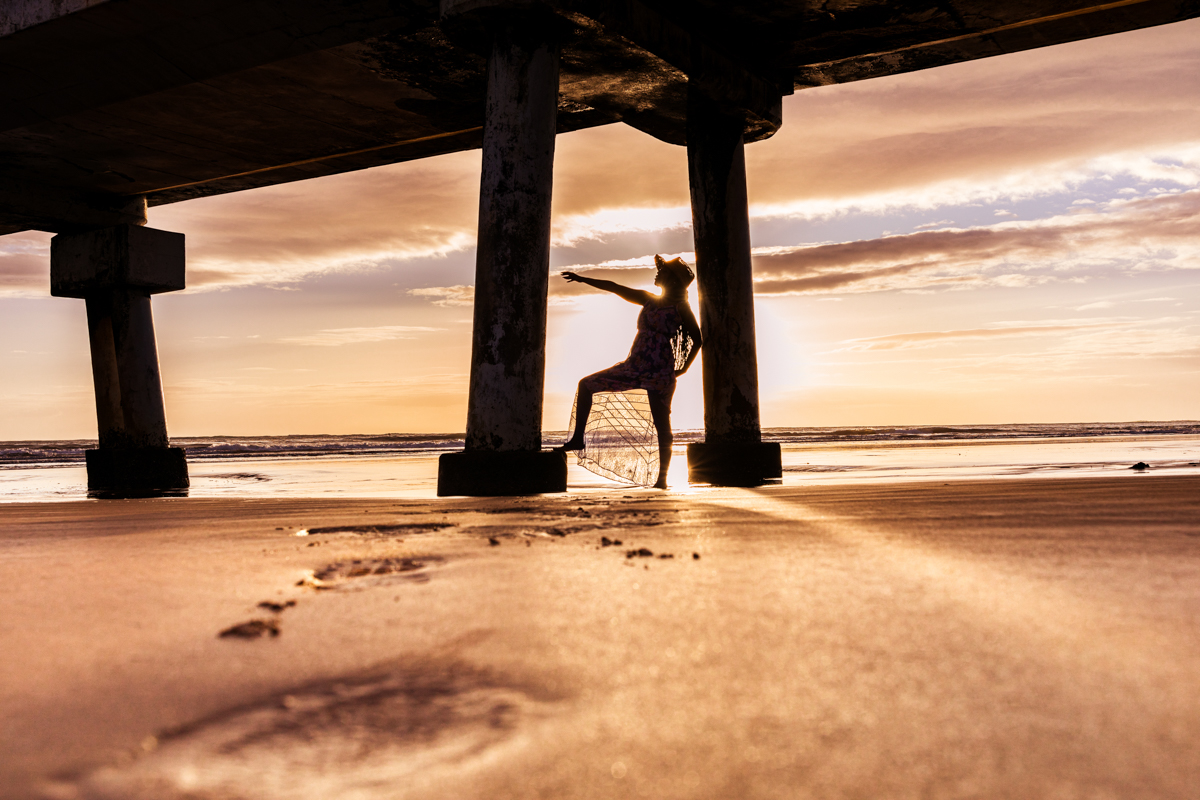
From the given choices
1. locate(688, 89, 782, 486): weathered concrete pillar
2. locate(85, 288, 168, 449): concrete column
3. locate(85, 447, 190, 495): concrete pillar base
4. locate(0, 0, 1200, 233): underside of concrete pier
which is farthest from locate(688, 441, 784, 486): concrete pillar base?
locate(85, 288, 168, 449): concrete column

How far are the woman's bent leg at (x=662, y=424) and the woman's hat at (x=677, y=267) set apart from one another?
998mm

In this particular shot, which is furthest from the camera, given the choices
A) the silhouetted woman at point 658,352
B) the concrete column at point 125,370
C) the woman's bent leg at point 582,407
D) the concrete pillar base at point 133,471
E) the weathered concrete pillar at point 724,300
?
the concrete column at point 125,370

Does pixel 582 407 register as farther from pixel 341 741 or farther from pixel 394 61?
pixel 341 741

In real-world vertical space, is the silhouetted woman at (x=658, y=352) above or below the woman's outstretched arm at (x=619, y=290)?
below

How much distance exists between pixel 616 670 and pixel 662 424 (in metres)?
5.57

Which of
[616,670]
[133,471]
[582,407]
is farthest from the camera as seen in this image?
[133,471]

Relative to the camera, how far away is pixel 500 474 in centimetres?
581

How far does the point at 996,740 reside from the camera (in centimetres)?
100

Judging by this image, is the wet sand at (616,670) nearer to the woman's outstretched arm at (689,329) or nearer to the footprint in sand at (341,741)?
the footprint in sand at (341,741)

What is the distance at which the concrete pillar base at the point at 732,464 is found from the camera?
7968mm

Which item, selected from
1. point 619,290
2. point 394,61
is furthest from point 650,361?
point 394,61

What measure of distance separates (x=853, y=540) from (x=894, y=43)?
6.66m

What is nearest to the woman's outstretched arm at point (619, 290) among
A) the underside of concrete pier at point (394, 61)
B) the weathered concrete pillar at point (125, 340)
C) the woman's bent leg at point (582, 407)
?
the woman's bent leg at point (582, 407)

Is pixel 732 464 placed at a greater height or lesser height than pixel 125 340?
lesser
